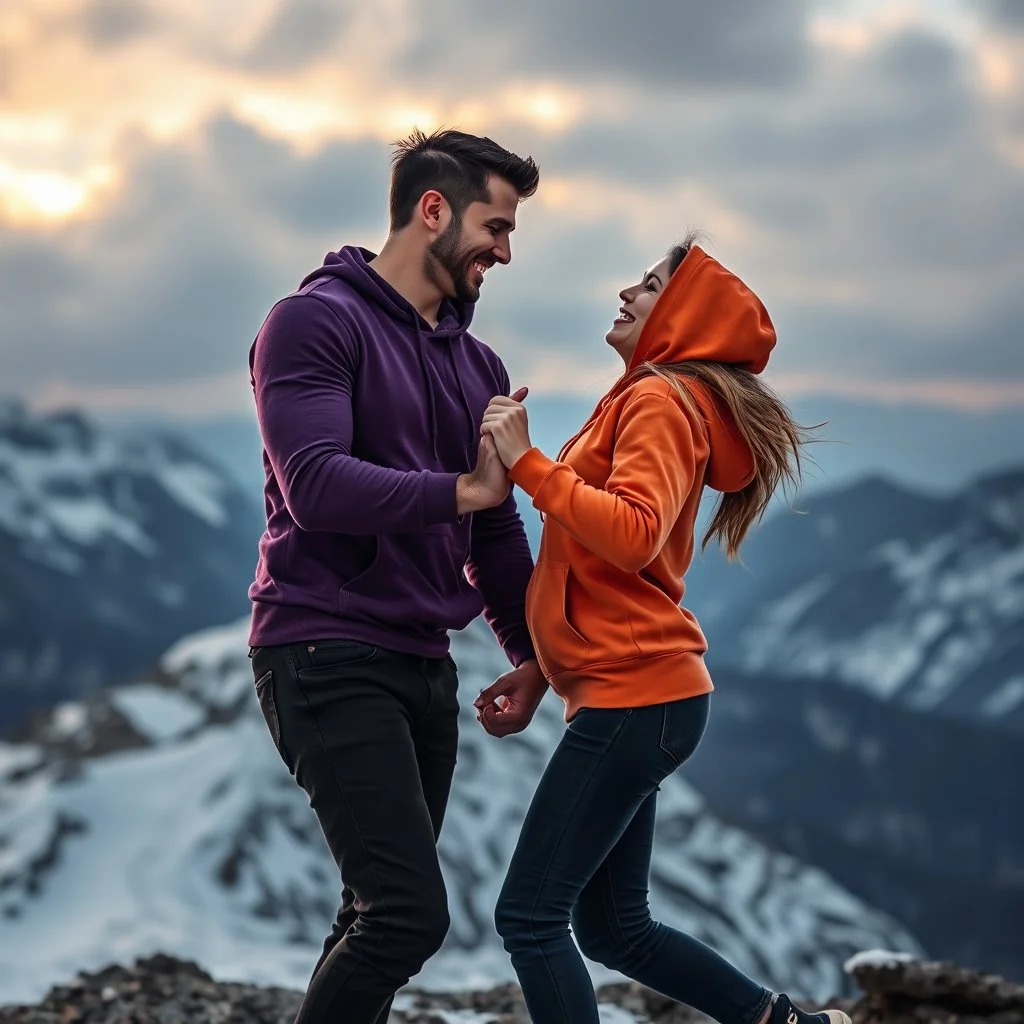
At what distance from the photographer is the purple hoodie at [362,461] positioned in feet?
13.3

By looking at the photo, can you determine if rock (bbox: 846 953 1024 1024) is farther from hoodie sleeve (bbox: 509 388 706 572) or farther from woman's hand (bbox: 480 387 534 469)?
woman's hand (bbox: 480 387 534 469)

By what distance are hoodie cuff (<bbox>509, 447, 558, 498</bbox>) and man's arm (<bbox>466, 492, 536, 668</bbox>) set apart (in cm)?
80

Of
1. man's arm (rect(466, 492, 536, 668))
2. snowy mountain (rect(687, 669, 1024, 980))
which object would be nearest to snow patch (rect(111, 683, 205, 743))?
man's arm (rect(466, 492, 536, 668))

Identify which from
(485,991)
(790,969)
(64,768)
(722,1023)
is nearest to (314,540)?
(722,1023)

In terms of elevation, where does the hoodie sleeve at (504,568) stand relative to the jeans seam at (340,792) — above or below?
above

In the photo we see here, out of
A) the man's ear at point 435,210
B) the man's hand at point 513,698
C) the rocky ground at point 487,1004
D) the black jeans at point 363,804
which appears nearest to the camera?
the black jeans at point 363,804

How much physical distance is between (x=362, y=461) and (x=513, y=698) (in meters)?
→ 1.16

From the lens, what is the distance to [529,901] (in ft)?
13.5

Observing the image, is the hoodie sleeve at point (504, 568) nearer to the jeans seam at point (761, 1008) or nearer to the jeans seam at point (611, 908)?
the jeans seam at point (611, 908)

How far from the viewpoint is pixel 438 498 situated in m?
4.08

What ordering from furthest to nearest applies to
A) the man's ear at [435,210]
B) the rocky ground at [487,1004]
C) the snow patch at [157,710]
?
the snow patch at [157,710] → the rocky ground at [487,1004] → the man's ear at [435,210]

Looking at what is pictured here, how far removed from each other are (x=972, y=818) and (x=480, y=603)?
205011 millimetres

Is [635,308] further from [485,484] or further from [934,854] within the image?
[934,854]

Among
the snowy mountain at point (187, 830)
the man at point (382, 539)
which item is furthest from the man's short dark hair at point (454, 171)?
the snowy mountain at point (187, 830)
